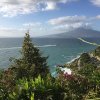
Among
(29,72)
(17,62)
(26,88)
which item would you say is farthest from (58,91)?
(17,62)

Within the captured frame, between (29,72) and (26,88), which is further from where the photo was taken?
(29,72)

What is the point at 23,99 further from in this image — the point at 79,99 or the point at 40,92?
the point at 79,99

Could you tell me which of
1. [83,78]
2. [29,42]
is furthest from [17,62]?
[83,78]

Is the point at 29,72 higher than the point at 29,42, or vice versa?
the point at 29,42

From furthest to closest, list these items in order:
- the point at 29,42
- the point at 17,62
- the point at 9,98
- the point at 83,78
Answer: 1. the point at 29,42
2. the point at 17,62
3. the point at 83,78
4. the point at 9,98

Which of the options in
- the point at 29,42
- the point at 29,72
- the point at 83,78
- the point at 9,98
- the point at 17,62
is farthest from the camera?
the point at 29,42

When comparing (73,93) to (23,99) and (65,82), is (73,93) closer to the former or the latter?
(65,82)
